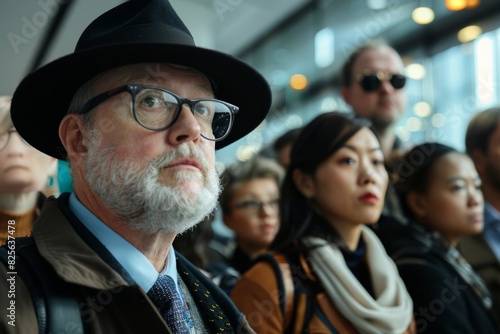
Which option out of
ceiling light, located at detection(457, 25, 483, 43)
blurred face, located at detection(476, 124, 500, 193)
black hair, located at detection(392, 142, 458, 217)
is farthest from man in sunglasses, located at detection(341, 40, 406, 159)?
ceiling light, located at detection(457, 25, 483, 43)

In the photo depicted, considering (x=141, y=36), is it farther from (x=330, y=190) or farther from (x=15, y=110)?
(x=330, y=190)

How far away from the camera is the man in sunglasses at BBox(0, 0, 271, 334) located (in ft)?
3.80

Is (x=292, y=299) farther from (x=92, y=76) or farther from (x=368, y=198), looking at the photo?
(x=92, y=76)

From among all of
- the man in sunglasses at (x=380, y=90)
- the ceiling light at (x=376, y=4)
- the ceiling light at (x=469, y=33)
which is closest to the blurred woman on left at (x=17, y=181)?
the man in sunglasses at (x=380, y=90)

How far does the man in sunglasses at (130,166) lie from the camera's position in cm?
116

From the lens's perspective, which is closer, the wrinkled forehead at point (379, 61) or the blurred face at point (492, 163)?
the blurred face at point (492, 163)

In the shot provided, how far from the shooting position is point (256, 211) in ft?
9.93

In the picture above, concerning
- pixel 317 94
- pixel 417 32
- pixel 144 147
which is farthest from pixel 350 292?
pixel 317 94

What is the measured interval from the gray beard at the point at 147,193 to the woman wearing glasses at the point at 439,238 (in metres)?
1.33

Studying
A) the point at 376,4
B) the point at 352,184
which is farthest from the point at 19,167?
the point at 376,4

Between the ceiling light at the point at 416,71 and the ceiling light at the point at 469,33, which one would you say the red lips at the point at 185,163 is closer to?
the ceiling light at the point at 469,33

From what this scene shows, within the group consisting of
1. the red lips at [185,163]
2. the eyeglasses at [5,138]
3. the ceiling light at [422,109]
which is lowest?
the eyeglasses at [5,138]

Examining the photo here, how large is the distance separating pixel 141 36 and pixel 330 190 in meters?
1.15

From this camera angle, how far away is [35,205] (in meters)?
1.79
